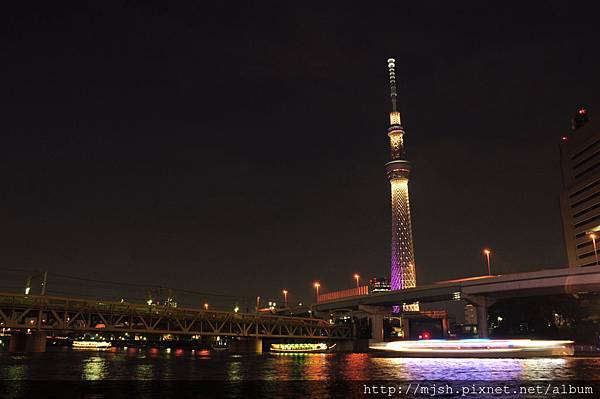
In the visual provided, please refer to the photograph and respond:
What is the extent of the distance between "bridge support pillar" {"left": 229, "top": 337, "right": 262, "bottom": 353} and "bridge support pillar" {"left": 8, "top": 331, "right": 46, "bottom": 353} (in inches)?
1969

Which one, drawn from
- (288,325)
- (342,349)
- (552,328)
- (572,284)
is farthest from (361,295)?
(572,284)

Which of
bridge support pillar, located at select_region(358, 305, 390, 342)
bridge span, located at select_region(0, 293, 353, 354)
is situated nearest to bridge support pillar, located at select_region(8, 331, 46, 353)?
bridge span, located at select_region(0, 293, 353, 354)

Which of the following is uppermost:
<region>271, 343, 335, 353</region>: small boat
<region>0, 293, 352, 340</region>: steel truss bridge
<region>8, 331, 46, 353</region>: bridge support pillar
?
<region>0, 293, 352, 340</region>: steel truss bridge

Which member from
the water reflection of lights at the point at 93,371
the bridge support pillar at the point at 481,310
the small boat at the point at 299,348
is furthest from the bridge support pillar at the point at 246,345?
the water reflection of lights at the point at 93,371

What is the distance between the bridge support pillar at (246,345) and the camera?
133 metres

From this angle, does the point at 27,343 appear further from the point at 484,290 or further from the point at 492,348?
the point at 484,290

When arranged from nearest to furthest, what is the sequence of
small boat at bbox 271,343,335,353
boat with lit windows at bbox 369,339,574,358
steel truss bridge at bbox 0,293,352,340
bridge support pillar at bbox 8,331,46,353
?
boat with lit windows at bbox 369,339,574,358, steel truss bridge at bbox 0,293,352,340, bridge support pillar at bbox 8,331,46,353, small boat at bbox 271,343,335,353

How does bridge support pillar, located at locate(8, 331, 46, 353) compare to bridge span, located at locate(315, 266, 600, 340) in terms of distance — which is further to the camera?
bridge span, located at locate(315, 266, 600, 340)

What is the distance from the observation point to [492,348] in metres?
78.4

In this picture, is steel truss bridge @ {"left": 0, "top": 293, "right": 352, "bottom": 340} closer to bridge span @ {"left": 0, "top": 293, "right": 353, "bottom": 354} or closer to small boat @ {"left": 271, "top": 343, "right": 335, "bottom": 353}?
bridge span @ {"left": 0, "top": 293, "right": 353, "bottom": 354}

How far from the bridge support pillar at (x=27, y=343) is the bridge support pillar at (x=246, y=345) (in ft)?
164

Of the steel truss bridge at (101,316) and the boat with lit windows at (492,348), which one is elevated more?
the steel truss bridge at (101,316)

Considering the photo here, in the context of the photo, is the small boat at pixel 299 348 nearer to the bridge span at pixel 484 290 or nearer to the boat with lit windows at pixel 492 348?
the bridge span at pixel 484 290

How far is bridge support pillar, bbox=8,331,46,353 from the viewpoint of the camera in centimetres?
10025
